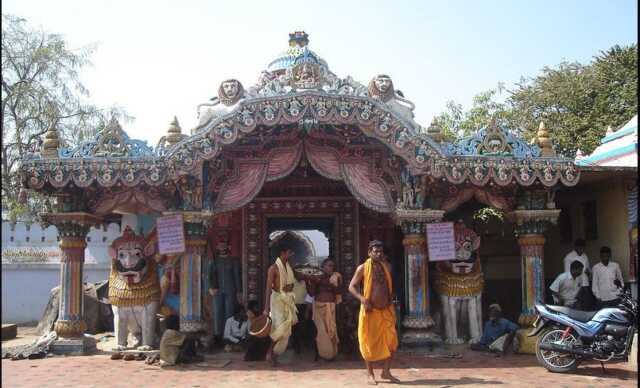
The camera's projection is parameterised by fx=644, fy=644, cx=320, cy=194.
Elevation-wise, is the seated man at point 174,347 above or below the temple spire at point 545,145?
below

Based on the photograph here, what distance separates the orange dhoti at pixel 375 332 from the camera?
705 cm

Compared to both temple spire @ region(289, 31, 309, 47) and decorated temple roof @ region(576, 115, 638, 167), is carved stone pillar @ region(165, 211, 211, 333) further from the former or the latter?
decorated temple roof @ region(576, 115, 638, 167)

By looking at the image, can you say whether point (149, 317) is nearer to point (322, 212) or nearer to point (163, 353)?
point (163, 353)

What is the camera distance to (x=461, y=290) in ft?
32.8

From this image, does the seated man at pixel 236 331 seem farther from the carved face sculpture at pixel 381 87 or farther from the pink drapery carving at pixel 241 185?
the carved face sculpture at pixel 381 87

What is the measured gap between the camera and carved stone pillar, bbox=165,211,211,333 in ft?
30.5

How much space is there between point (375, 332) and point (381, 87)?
393 centimetres

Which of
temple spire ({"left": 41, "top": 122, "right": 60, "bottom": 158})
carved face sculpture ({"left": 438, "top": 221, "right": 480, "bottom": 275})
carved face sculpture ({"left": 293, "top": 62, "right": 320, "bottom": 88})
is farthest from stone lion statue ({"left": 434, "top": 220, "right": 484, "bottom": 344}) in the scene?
temple spire ({"left": 41, "top": 122, "right": 60, "bottom": 158})

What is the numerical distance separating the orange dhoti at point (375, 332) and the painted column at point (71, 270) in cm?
457

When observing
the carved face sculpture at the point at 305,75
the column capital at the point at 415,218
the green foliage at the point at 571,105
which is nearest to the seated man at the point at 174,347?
the column capital at the point at 415,218

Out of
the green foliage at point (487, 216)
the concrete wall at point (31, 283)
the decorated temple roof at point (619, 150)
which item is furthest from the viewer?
the concrete wall at point (31, 283)

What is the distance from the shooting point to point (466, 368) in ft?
26.8

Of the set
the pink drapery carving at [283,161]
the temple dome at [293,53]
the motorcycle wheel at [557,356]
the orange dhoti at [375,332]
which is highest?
the temple dome at [293,53]

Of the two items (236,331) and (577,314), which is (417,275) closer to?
(577,314)
